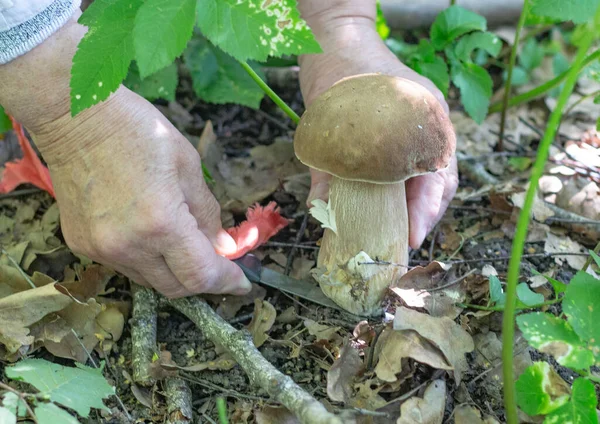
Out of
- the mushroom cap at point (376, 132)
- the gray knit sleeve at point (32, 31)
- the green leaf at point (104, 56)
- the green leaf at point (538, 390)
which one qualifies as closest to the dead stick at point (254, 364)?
the green leaf at point (538, 390)

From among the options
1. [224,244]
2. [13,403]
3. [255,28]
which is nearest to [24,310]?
[13,403]

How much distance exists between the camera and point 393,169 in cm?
148

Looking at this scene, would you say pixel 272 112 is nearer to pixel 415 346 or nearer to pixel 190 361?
pixel 190 361

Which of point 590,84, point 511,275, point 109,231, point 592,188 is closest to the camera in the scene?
point 511,275

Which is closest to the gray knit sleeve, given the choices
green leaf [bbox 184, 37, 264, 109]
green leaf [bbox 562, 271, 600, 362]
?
green leaf [bbox 184, 37, 264, 109]

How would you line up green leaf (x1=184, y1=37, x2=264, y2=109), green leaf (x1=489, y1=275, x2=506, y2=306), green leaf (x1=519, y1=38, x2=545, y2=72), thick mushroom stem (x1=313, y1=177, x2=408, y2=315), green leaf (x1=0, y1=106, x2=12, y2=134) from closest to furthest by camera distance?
green leaf (x1=489, y1=275, x2=506, y2=306)
thick mushroom stem (x1=313, y1=177, x2=408, y2=315)
green leaf (x1=0, y1=106, x2=12, y2=134)
green leaf (x1=184, y1=37, x2=264, y2=109)
green leaf (x1=519, y1=38, x2=545, y2=72)

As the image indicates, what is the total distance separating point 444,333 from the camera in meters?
1.55

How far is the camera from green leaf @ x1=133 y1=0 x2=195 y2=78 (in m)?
1.21

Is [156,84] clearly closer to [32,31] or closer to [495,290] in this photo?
[32,31]

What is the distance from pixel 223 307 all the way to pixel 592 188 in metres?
1.66

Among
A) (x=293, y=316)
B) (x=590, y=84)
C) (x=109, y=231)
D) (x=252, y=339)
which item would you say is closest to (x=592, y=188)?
(x=590, y=84)

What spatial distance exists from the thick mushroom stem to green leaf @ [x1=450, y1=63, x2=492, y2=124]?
78cm

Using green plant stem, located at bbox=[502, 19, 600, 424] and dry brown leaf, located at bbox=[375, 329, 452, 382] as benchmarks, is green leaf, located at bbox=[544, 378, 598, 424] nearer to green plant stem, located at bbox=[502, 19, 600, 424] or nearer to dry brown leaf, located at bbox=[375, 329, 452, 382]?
green plant stem, located at bbox=[502, 19, 600, 424]

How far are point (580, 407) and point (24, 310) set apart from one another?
1.60 metres
